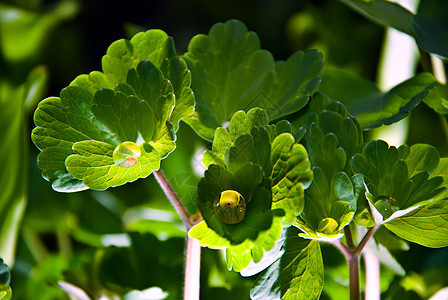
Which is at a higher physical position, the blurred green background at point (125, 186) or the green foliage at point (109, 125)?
the green foliage at point (109, 125)

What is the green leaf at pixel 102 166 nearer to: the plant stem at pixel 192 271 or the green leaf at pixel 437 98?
the plant stem at pixel 192 271

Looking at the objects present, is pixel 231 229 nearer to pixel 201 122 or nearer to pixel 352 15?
pixel 201 122

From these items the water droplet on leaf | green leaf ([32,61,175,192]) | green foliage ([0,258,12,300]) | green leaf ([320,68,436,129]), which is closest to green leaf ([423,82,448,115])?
green leaf ([320,68,436,129])

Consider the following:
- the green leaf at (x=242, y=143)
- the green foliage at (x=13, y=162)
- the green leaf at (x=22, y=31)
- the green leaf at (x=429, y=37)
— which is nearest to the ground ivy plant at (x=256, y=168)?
the green leaf at (x=242, y=143)

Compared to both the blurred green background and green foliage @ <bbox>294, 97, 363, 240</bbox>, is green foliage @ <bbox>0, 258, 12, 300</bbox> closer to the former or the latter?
the blurred green background

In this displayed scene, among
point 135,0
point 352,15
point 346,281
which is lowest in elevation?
point 346,281

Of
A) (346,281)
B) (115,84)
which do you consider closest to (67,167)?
(115,84)

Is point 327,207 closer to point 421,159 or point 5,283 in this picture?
point 421,159
